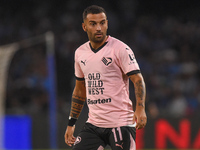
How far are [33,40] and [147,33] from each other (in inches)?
147

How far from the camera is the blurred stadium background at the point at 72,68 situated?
10272 mm

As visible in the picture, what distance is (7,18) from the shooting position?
1597 centimetres

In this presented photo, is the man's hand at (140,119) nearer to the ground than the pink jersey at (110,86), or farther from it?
nearer to the ground

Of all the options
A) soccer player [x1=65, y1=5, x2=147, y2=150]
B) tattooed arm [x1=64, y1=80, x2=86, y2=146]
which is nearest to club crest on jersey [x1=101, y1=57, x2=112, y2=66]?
soccer player [x1=65, y1=5, x2=147, y2=150]

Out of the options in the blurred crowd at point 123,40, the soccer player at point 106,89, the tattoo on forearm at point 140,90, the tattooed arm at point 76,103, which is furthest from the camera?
the blurred crowd at point 123,40

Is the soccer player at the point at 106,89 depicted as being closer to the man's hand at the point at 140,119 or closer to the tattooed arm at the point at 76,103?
the man's hand at the point at 140,119

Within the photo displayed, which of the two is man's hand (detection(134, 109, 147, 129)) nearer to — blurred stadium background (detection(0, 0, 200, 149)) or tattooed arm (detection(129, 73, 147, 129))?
tattooed arm (detection(129, 73, 147, 129))

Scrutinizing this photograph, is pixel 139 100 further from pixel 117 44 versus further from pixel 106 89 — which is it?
pixel 117 44

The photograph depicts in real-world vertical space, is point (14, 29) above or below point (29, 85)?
above

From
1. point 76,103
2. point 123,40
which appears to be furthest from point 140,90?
point 123,40

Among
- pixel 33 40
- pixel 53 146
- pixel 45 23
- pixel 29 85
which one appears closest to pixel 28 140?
pixel 53 146

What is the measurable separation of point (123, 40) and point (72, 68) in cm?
195

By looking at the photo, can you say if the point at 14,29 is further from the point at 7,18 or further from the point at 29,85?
the point at 29,85

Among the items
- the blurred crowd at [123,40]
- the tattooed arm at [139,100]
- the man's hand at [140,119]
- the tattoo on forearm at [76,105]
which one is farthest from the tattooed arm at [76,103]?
the blurred crowd at [123,40]
